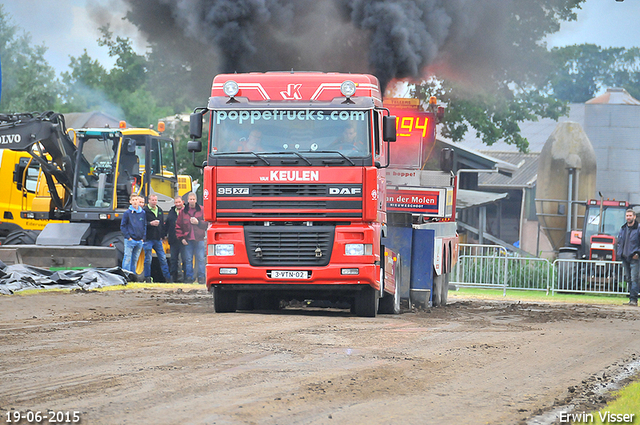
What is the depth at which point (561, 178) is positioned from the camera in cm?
3928

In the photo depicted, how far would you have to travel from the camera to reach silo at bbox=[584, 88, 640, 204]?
45219 millimetres

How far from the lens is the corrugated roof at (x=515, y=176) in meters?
46.9

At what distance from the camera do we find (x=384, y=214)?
44.5 feet

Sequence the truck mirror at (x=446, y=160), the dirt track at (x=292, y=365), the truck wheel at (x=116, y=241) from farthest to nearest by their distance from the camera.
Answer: the truck wheel at (x=116, y=241)
the truck mirror at (x=446, y=160)
the dirt track at (x=292, y=365)

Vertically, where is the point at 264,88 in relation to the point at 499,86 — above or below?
below

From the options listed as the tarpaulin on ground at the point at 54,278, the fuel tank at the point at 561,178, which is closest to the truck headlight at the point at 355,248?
the tarpaulin on ground at the point at 54,278

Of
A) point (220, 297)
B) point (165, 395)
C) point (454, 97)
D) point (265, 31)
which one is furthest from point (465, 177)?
point (165, 395)

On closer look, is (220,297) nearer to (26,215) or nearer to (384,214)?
(384,214)

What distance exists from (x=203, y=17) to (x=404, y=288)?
306 inches

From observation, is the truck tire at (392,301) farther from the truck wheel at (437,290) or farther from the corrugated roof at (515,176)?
the corrugated roof at (515,176)

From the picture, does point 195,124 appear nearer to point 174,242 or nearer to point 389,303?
point 389,303

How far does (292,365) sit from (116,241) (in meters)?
13.9

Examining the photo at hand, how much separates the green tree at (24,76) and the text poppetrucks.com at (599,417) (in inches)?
2195

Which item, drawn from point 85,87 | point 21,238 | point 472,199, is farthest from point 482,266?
point 85,87
